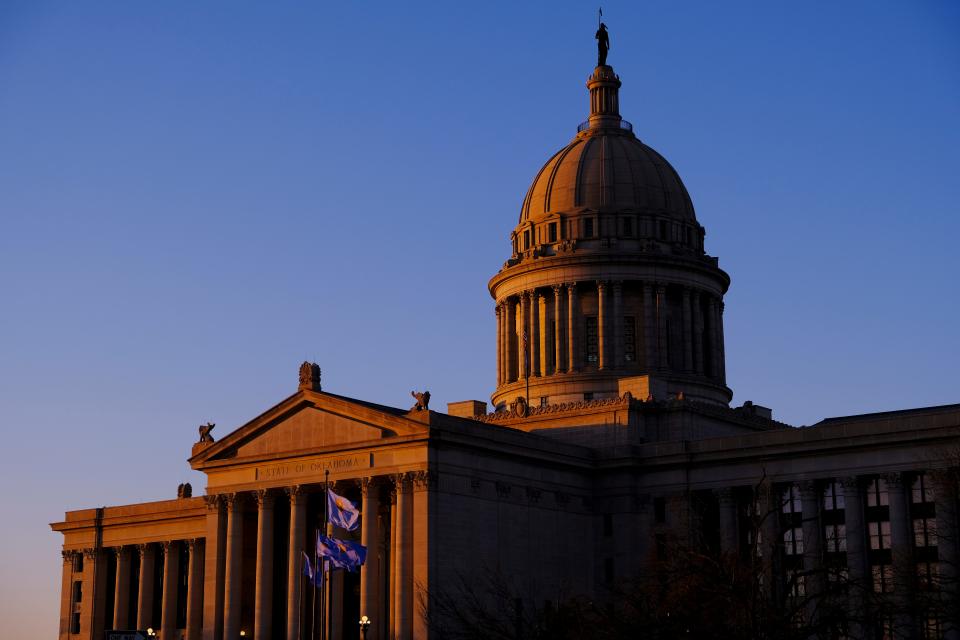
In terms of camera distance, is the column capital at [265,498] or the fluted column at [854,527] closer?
the fluted column at [854,527]

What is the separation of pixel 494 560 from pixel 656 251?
3375 cm

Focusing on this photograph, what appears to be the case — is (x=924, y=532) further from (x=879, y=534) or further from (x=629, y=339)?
(x=629, y=339)

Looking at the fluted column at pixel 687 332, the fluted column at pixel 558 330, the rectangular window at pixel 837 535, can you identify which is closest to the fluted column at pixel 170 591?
the fluted column at pixel 558 330

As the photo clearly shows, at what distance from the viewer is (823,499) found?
98375 millimetres

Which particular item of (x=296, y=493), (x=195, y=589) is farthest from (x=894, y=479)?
(x=195, y=589)

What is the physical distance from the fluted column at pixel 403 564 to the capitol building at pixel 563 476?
13 cm

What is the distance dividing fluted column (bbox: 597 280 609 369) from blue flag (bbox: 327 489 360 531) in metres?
33.8

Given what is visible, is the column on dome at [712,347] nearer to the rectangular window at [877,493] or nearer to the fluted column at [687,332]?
the fluted column at [687,332]

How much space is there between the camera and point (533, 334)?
4815 inches

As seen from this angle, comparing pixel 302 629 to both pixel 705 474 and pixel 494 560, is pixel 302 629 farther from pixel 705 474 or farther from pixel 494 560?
pixel 705 474

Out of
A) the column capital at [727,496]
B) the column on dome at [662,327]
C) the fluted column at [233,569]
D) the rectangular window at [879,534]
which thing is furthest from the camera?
the column on dome at [662,327]

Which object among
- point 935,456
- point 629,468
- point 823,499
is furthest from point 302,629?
point 935,456

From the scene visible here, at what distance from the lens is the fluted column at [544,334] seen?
121 m

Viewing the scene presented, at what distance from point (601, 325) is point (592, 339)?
165 centimetres
